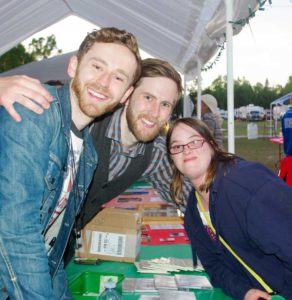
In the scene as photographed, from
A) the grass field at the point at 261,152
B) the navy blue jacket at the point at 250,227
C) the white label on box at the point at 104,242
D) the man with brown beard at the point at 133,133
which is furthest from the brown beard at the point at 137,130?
the grass field at the point at 261,152

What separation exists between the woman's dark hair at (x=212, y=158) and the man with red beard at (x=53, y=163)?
561 mm

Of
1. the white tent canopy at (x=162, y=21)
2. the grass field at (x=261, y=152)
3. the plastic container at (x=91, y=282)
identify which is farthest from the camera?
the grass field at (x=261, y=152)

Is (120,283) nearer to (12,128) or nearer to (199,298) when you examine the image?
(199,298)

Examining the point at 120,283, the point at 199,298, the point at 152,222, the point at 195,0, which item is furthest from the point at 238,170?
the point at 195,0

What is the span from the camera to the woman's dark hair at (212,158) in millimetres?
2039

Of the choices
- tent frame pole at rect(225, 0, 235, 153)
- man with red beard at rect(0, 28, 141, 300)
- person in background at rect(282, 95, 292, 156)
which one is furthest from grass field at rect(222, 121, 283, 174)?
man with red beard at rect(0, 28, 141, 300)

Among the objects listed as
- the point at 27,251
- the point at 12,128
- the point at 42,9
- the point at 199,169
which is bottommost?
the point at 27,251

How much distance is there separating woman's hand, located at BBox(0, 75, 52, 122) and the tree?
2866 centimetres

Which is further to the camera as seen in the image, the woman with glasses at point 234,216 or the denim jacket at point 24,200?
the woman with glasses at point 234,216

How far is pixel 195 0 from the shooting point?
3.73 m

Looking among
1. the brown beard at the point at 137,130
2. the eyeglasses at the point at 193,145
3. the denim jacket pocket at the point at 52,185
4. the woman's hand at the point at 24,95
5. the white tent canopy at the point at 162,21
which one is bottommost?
the denim jacket pocket at the point at 52,185

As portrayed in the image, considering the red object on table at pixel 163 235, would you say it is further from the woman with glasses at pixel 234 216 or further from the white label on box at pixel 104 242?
the woman with glasses at pixel 234 216

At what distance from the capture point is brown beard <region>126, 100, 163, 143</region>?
2225 mm

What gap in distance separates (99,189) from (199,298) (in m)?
0.78
